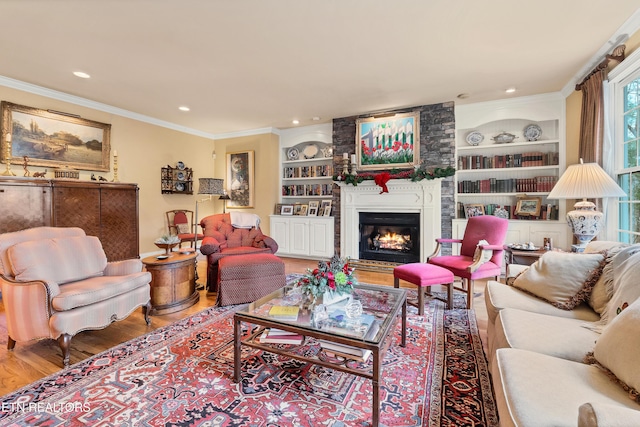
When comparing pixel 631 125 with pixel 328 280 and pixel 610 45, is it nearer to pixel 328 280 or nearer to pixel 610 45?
pixel 610 45

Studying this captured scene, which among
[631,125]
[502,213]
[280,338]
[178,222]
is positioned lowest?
[280,338]

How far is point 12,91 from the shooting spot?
3752mm

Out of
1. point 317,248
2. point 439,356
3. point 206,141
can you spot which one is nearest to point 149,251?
point 206,141

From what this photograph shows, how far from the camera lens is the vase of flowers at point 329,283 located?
1.89 metres

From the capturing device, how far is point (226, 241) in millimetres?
3996

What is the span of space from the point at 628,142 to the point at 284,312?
143 inches

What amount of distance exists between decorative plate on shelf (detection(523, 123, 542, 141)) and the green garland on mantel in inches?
50.0

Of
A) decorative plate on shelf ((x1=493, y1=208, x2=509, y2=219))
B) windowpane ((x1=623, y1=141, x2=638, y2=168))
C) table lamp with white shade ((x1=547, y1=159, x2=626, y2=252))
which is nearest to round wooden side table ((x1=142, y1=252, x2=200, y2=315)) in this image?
table lamp with white shade ((x1=547, y1=159, x2=626, y2=252))

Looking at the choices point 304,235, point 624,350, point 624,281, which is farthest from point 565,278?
point 304,235

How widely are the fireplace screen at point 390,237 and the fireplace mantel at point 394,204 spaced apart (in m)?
0.11

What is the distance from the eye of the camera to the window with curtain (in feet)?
8.68

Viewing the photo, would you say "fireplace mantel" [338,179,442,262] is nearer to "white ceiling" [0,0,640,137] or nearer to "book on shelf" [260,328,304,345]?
"white ceiling" [0,0,640,137]

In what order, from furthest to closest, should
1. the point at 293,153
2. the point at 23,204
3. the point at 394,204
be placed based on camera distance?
the point at 293,153
the point at 394,204
the point at 23,204

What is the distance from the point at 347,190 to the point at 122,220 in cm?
374
